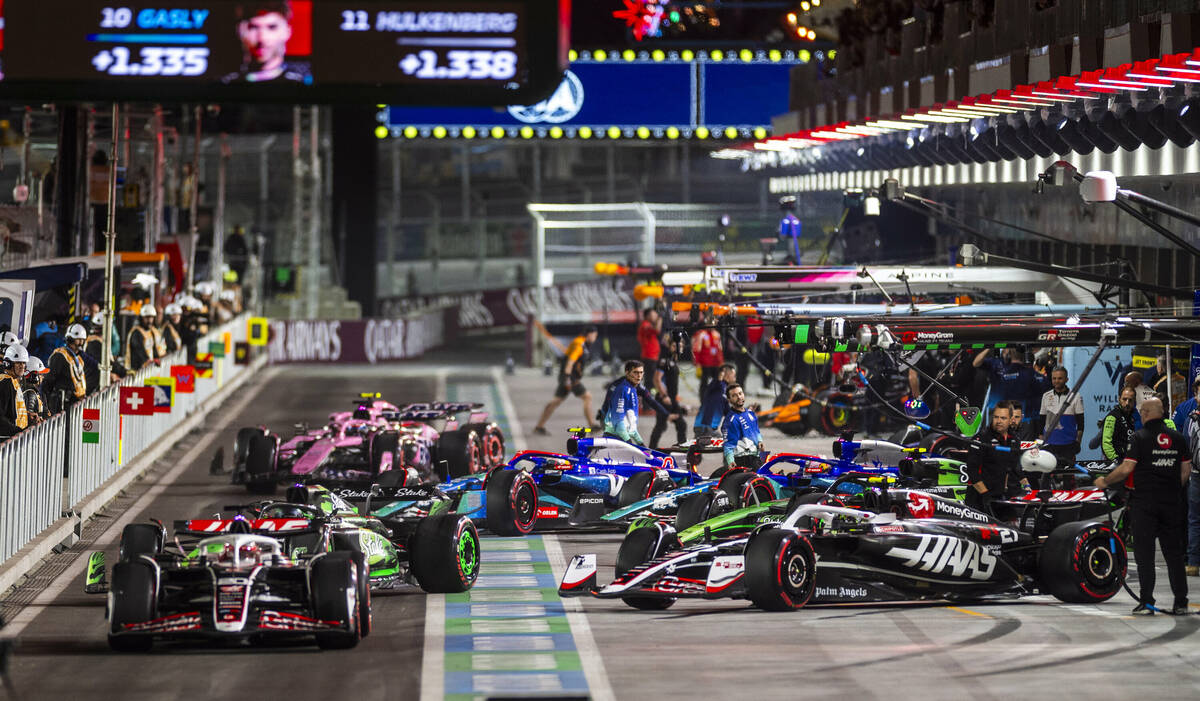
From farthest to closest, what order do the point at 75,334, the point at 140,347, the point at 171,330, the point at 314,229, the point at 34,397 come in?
1. the point at 314,229
2. the point at 171,330
3. the point at 140,347
4. the point at 75,334
5. the point at 34,397

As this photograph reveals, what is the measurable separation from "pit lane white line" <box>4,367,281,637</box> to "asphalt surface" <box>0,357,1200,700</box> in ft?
0.16

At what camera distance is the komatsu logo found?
15.6m

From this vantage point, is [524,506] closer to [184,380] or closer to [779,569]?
[779,569]

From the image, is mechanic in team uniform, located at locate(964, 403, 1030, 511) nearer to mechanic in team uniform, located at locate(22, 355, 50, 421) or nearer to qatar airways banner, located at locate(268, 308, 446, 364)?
mechanic in team uniform, located at locate(22, 355, 50, 421)

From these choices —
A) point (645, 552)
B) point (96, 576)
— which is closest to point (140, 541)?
point (96, 576)

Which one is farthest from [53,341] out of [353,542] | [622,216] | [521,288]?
[521,288]

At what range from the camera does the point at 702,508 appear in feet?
58.5

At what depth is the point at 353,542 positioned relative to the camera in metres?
15.4

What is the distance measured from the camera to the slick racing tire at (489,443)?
24.5 metres

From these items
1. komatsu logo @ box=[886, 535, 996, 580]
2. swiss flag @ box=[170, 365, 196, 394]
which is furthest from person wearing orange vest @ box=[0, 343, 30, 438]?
komatsu logo @ box=[886, 535, 996, 580]

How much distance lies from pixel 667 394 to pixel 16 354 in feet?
39.3

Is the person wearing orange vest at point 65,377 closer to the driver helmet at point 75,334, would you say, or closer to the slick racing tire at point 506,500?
the driver helmet at point 75,334

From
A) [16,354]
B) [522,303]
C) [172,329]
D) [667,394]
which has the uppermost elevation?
[522,303]

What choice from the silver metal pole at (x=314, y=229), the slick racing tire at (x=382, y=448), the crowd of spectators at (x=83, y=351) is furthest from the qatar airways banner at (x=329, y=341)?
the slick racing tire at (x=382, y=448)
